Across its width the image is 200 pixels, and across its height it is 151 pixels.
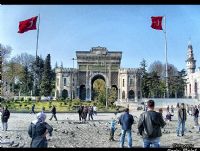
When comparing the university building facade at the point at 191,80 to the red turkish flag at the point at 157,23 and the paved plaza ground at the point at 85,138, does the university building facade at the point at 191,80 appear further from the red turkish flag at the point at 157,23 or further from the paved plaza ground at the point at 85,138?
the paved plaza ground at the point at 85,138

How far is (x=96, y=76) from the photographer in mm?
72938

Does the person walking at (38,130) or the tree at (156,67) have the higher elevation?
the tree at (156,67)

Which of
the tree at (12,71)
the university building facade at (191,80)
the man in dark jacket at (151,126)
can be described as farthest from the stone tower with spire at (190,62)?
the man in dark jacket at (151,126)

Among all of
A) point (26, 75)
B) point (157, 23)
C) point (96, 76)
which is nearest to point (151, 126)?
point (157, 23)

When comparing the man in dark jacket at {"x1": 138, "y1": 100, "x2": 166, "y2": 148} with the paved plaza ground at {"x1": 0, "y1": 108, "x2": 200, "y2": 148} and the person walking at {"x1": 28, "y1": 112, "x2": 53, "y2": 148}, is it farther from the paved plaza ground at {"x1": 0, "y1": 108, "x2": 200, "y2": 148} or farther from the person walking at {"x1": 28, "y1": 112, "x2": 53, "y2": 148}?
the paved plaza ground at {"x1": 0, "y1": 108, "x2": 200, "y2": 148}

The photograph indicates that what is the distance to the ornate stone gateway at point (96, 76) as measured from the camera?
70.0 metres

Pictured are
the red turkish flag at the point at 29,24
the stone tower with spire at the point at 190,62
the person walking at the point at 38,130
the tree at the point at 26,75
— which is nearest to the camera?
the person walking at the point at 38,130

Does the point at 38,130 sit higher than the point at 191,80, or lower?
lower

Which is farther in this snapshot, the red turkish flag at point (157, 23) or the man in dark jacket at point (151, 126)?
the red turkish flag at point (157, 23)

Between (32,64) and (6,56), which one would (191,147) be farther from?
(32,64)

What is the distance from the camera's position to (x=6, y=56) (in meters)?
36.2

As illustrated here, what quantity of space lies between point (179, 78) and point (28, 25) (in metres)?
48.3

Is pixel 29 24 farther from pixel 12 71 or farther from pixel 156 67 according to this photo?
pixel 156 67

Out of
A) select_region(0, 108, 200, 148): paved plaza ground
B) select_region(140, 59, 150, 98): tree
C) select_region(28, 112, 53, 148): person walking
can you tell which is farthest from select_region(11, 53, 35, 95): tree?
select_region(28, 112, 53, 148): person walking
